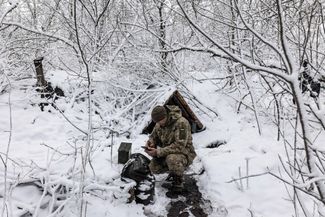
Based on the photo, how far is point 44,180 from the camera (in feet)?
13.0

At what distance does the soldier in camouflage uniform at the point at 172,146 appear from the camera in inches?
176

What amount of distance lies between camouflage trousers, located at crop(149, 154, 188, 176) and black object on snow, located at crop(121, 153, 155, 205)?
13.7 inches

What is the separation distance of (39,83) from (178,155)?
4657 millimetres

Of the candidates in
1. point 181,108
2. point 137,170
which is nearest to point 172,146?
point 137,170

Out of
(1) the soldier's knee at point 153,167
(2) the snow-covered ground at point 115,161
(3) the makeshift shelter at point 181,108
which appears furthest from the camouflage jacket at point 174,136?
(3) the makeshift shelter at point 181,108

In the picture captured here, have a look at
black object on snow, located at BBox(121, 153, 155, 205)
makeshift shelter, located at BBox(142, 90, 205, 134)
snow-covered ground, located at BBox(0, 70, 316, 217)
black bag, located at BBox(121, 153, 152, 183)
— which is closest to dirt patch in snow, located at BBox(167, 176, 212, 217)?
snow-covered ground, located at BBox(0, 70, 316, 217)

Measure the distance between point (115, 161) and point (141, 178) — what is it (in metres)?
0.98

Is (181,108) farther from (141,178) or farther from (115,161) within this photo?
(141,178)

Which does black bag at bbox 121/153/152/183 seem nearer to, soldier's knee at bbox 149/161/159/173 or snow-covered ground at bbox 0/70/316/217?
snow-covered ground at bbox 0/70/316/217

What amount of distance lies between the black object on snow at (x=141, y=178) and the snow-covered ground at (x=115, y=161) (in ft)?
0.38

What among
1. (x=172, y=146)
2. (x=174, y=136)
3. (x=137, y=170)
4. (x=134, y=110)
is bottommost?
(x=137, y=170)

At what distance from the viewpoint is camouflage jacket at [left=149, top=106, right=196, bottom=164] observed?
4.52m

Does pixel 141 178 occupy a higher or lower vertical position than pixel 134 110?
lower

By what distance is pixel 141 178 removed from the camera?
420 centimetres
